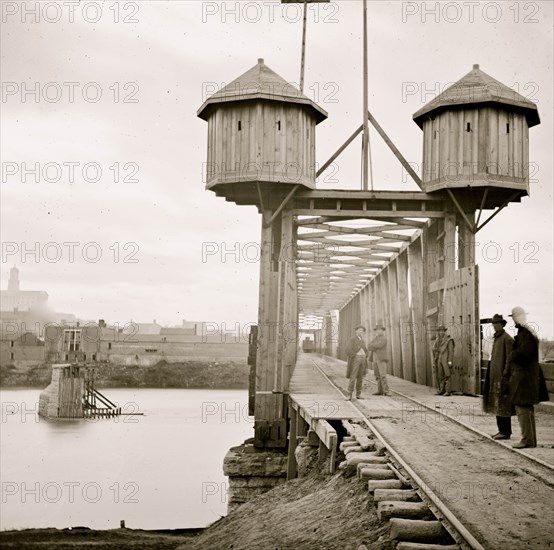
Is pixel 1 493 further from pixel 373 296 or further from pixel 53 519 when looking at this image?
pixel 373 296

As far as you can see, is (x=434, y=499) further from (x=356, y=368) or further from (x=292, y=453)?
(x=356, y=368)

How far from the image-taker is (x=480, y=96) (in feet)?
63.9

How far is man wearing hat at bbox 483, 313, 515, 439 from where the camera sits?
35.8 feet

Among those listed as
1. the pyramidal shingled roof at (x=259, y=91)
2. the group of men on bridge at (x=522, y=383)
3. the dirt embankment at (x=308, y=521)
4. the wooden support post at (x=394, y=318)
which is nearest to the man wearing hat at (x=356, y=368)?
the dirt embankment at (x=308, y=521)

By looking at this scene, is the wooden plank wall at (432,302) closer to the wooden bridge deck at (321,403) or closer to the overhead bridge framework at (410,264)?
the overhead bridge framework at (410,264)

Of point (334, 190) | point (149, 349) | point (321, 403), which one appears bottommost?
point (321, 403)

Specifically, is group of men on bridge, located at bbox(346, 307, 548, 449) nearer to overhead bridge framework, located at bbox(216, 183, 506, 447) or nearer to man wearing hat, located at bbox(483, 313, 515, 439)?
man wearing hat, located at bbox(483, 313, 515, 439)

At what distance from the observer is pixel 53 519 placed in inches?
1100

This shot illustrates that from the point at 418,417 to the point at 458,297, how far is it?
18.8 feet

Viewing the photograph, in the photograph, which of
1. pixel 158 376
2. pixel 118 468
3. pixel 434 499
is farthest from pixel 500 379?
pixel 158 376

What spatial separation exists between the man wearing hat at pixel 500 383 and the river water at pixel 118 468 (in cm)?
1717

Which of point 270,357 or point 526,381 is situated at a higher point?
point 270,357

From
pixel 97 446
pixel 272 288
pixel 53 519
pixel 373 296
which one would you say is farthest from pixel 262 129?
pixel 97 446

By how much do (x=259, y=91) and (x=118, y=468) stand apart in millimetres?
24317
